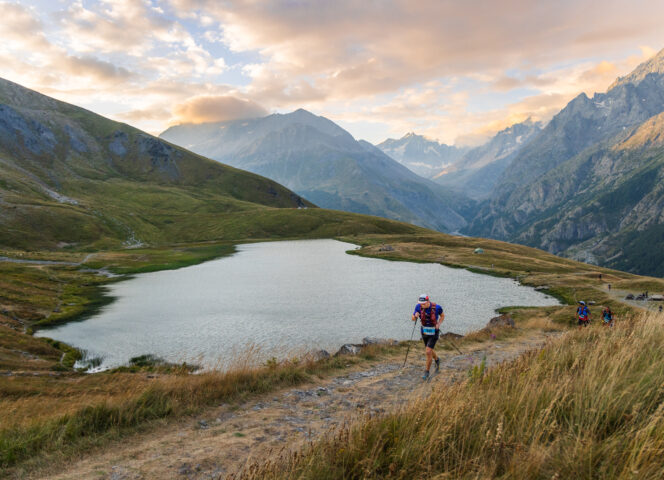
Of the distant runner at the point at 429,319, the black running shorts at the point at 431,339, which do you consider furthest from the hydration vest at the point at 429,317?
the black running shorts at the point at 431,339

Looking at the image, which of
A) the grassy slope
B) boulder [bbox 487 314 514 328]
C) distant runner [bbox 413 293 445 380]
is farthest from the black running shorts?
boulder [bbox 487 314 514 328]

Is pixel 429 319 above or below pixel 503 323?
above

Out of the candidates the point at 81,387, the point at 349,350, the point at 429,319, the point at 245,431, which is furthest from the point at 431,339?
the point at 81,387

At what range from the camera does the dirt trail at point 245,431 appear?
9320 millimetres

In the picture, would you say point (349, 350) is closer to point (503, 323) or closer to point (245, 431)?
point (245, 431)

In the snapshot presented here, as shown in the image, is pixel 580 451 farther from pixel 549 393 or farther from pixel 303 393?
pixel 303 393

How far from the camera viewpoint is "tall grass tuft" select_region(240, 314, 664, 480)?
5.52m

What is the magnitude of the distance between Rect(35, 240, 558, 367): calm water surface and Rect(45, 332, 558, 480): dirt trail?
2128cm

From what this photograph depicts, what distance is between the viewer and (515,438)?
22.2ft

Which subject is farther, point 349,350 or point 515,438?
point 349,350

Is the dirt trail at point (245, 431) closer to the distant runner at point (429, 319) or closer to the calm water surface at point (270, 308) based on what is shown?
the distant runner at point (429, 319)

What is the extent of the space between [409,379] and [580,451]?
1378cm

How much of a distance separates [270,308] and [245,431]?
46769 mm

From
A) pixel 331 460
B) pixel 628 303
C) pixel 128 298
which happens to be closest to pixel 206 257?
pixel 128 298
